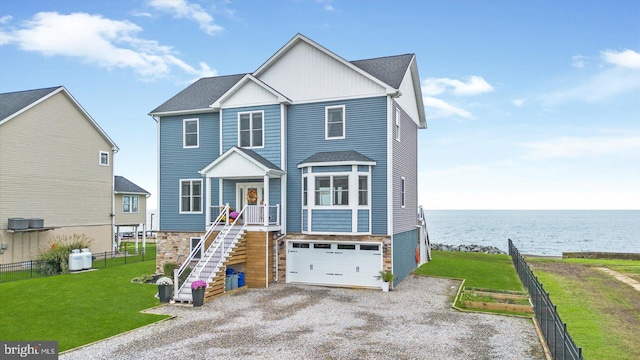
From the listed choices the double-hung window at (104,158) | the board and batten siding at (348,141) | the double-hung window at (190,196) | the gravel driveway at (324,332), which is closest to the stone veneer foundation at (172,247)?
the double-hung window at (190,196)

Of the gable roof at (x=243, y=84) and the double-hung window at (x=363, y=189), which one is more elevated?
the gable roof at (x=243, y=84)

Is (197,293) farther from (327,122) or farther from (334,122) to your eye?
(334,122)

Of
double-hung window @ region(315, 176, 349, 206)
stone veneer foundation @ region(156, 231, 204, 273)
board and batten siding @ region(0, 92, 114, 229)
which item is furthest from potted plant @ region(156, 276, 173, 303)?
board and batten siding @ region(0, 92, 114, 229)

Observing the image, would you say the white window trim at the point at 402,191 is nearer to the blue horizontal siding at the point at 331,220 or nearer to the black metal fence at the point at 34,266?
the blue horizontal siding at the point at 331,220

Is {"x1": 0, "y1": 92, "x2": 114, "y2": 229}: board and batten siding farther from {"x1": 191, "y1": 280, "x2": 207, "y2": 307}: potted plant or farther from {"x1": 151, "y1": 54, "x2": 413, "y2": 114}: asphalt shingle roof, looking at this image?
{"x1": 191, "y1": 280, "x2": 207, "y2": 307}: potted plant

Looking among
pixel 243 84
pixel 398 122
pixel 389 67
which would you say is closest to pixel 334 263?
pixel 398 122

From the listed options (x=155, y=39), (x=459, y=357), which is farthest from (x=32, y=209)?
(x=459, y=357)

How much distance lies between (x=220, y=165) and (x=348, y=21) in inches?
446

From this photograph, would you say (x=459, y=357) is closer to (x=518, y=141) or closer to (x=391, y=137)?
(x=391, y=137)

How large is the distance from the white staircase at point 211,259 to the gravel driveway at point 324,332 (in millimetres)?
721

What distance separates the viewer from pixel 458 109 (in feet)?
141

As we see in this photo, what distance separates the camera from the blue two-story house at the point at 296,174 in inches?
729

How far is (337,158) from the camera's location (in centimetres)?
1877

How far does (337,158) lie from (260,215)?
428 cm
